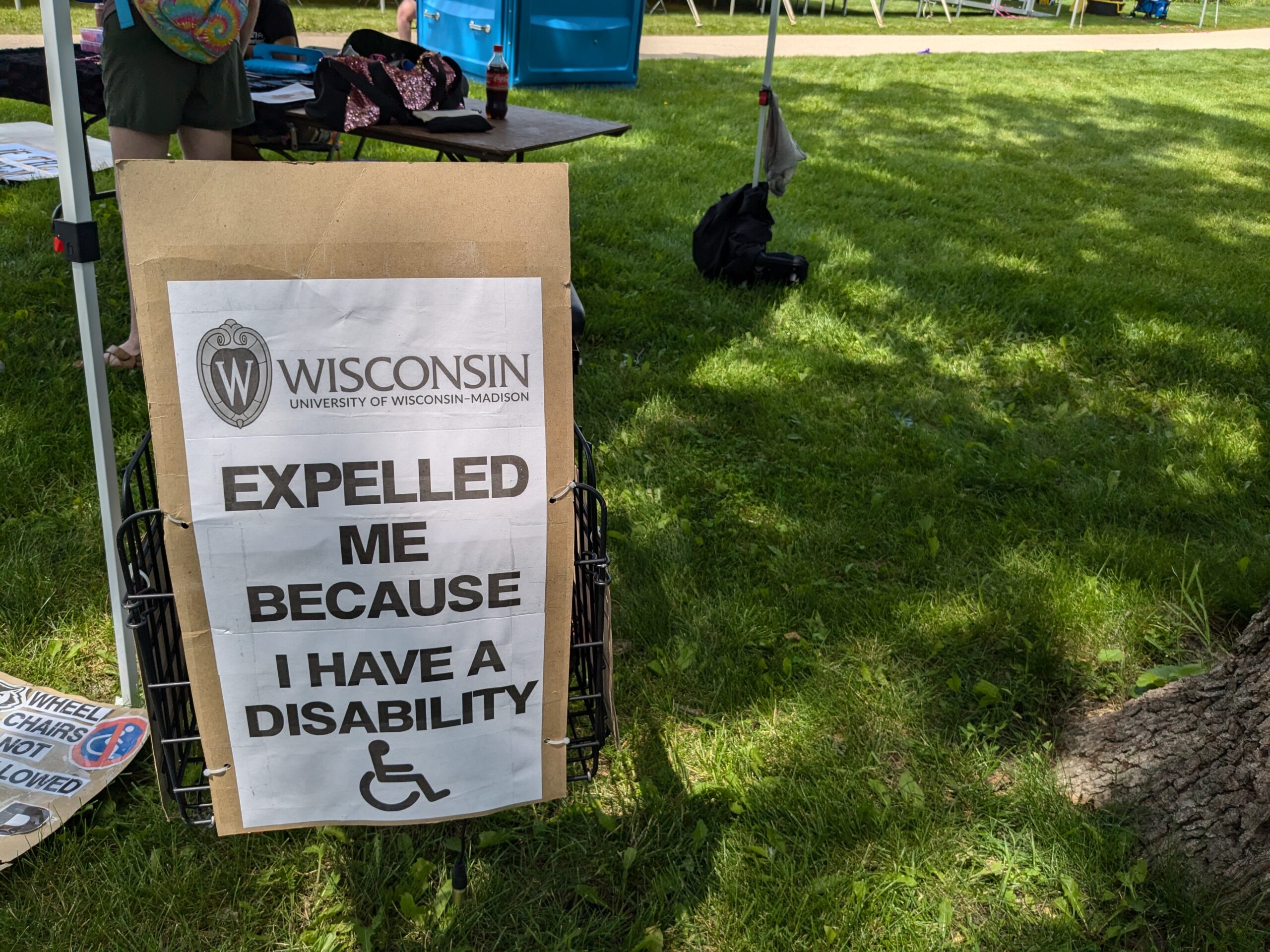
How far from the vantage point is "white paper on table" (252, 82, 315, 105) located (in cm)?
439

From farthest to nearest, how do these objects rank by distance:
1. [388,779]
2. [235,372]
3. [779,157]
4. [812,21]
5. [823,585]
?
1. [812,21]
2. [779,157]
3. [823,585]
4. [388,779]
5. [235,372]

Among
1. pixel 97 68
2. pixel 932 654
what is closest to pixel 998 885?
pixel 932 654

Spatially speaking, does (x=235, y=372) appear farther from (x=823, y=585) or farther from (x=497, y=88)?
(x=497, y=88)

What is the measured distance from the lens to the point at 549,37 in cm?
959

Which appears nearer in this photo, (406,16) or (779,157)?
(779,157)

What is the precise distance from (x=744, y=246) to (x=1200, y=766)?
358cm

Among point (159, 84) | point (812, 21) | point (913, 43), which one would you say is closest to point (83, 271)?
point (159, 84)

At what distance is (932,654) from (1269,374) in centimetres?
298

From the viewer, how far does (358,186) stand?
4.88ft

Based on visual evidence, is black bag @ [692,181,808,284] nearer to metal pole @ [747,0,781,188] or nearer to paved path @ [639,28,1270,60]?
metal pole @ [747,0,781,188]

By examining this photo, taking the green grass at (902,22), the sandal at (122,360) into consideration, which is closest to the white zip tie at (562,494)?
the sandal at (122,360)

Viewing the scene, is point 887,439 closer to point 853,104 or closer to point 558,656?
point 558,656

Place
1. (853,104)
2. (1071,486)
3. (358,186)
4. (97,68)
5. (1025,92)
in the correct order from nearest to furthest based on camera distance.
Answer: (358,186) < (1071,486) < (97,68) < (853,104) < (1025,92)

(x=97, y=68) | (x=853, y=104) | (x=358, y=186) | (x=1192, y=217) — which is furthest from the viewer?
(x=853, y=104)
